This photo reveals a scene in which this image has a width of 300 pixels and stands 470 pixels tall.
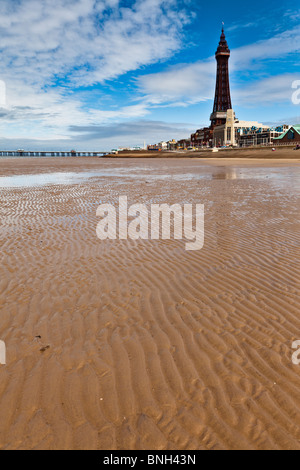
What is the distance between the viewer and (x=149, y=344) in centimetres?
346

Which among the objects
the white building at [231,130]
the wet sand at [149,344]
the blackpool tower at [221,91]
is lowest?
the wet sand at [149,344]

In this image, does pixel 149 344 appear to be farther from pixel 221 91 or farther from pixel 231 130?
pixel 221 91

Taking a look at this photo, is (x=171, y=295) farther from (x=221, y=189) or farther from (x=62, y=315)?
(x=221, y=189)

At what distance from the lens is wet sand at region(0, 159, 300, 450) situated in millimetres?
2441

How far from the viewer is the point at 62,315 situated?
410 cm

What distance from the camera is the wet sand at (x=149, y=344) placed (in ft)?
8.01

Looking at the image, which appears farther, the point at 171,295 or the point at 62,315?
the point at 171,295

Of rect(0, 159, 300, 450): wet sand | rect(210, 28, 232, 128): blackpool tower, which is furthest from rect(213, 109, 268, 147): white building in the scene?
rect(0, 159, 300, 450): wet sand

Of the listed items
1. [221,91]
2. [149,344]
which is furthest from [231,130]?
[149,344]

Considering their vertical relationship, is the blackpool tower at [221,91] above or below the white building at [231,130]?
above

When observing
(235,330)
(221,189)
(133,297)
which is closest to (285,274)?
(235,330)

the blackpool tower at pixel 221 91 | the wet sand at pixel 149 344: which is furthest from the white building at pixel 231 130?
the wet sand at pixel 149 344

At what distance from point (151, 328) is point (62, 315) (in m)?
1.32

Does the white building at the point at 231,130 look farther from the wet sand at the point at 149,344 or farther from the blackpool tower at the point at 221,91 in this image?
the wet sand at the point at 149,344
